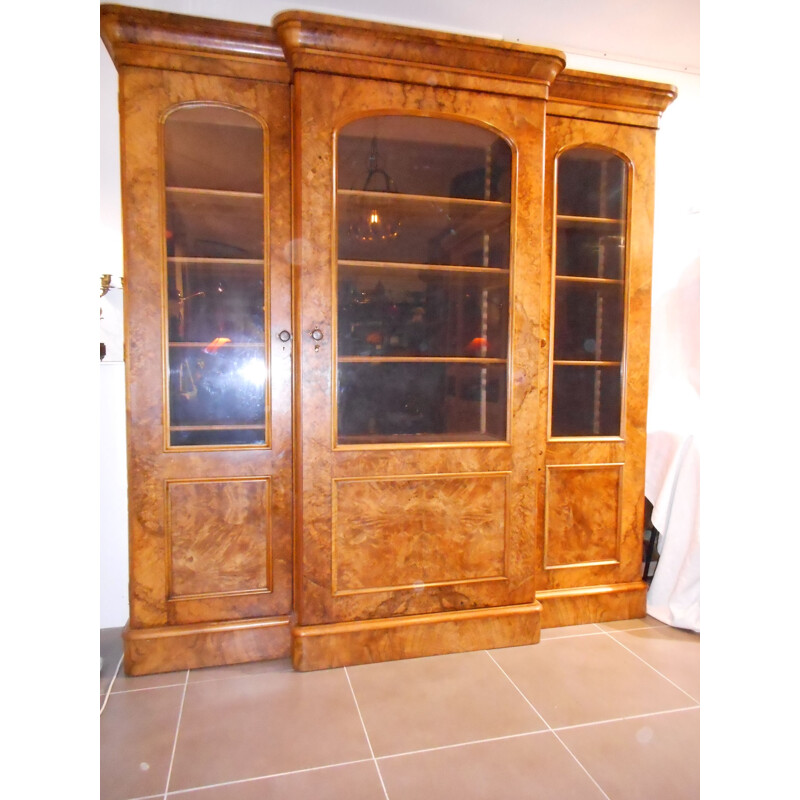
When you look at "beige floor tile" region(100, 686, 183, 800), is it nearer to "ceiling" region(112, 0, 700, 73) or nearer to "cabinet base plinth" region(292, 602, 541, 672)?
"cabinet base plinth" region(292, 602, 541, 672)

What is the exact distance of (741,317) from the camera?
1.22ft

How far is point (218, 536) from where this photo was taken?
2023 mm

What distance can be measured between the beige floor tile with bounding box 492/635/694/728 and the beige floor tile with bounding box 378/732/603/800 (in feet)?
0.56

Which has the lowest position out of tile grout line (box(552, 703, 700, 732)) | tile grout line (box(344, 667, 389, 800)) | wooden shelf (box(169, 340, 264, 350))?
tile grout line (box(552, 703, 700, 732))

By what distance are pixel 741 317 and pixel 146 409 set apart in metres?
1.95

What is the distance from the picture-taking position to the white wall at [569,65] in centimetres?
214

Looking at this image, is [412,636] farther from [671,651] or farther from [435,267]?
[435,267]

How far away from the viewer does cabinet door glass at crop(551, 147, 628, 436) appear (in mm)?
2316

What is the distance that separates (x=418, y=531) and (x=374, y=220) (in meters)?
1.18

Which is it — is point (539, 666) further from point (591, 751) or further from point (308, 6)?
point (308, 6)

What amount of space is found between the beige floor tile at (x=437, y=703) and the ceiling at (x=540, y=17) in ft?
8.36

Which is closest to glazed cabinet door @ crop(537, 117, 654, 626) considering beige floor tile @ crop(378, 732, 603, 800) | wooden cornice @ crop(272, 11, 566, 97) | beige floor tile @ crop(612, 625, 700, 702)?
beige floor tile @ crop(612, 625, 700, 702)

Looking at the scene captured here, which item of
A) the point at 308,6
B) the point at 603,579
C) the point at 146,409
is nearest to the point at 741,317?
the point at 146,409

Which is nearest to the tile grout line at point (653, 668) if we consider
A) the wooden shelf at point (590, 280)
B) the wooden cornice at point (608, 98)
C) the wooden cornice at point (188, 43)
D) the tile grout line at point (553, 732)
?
the tile grout line at point (553, 732)
